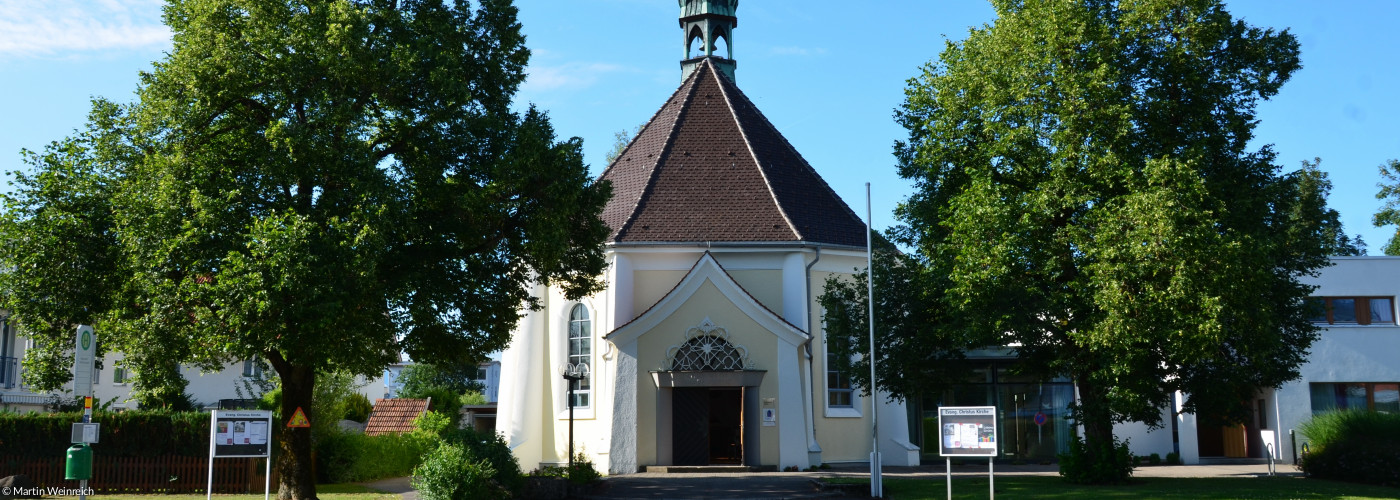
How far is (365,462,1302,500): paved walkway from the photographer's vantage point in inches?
789

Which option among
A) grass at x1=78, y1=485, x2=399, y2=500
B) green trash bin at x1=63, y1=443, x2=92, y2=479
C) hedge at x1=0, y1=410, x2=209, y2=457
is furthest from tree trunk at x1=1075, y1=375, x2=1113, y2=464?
hedge at x1=0, y1=410, x2=209, y2=457

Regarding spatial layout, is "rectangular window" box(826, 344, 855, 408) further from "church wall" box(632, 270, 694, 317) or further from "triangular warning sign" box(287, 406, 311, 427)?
"triangular warning sign" box(287, 406, 311, 427)

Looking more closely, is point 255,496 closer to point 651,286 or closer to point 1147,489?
point 651,286

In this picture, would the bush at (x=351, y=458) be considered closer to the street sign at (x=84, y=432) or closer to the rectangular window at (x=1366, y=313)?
the street sign at (x=84, y=432)

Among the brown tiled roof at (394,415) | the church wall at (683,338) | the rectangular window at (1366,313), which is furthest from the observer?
the brown tiled roof at (394,415)

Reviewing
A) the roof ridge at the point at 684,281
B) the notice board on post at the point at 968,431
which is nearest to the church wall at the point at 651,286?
the roof ridge at the point at 684,281

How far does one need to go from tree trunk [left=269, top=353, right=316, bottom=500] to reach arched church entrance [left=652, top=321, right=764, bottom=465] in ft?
33.6

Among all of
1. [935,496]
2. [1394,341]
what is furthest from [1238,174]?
[1394,341]

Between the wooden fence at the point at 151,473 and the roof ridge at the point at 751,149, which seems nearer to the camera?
the wooden fence at the point at 151,473

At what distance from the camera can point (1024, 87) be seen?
2072cm

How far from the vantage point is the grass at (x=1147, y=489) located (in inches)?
747

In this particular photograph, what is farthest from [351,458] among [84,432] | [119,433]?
[84,432]

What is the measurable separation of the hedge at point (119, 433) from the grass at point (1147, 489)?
524 inches

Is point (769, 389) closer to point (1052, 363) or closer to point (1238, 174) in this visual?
point (1052, 363)
